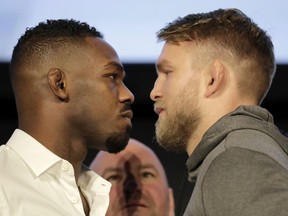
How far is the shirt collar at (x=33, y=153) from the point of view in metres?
1.44

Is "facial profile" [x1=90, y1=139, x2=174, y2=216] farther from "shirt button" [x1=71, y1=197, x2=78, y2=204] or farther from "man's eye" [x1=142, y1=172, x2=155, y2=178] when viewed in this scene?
"shirt button" [x1=71, y1=197, x2=78, y2=204]

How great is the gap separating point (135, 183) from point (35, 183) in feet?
1.81

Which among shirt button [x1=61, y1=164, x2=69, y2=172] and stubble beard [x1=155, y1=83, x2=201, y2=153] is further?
shirt button [x1=61, y1=164, x2=69, y2=172]

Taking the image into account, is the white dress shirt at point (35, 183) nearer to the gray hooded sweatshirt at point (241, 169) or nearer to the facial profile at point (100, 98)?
the facial profile at point (100, 98)

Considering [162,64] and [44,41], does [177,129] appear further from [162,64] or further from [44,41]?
[44,41]

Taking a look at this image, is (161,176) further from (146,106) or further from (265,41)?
(265,41)

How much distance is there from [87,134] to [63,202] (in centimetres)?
17

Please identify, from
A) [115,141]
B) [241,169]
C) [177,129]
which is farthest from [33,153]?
[241,169]

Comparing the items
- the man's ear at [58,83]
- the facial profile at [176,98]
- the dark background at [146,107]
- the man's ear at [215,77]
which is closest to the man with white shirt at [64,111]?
the man's ear at [58,83]

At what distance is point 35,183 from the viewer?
1.42 meters

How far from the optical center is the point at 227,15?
4.65 feet

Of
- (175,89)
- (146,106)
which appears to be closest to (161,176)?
(146,106)

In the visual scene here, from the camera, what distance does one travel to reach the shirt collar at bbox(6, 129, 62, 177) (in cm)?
144

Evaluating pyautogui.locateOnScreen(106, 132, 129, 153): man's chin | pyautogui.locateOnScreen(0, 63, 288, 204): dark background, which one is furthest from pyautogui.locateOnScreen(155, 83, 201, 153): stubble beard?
pyautogui.locateOnScreen(0, 63, 288, 204): dark background
